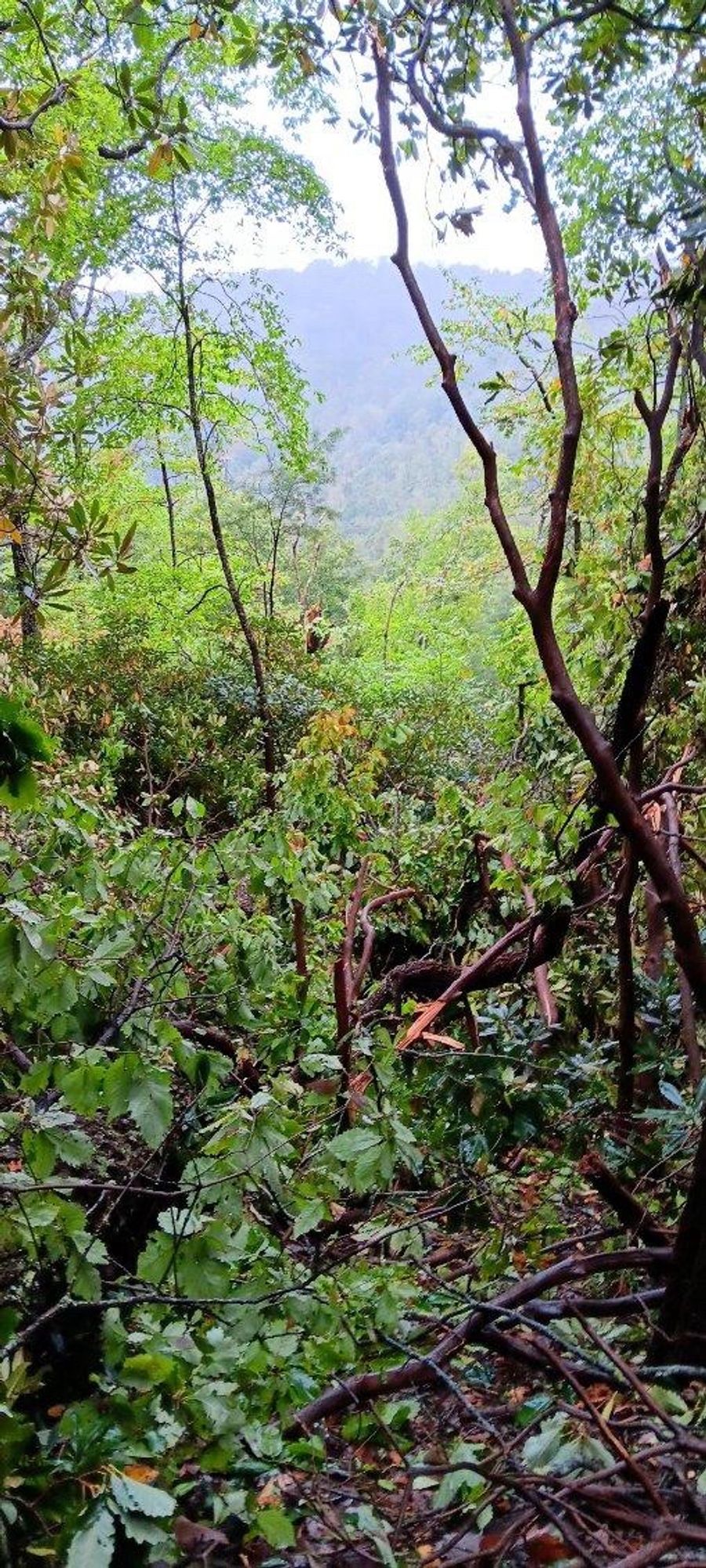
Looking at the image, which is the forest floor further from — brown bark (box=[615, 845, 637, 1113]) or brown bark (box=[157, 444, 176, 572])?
brown bark (box=[157, 444, 176, 572])

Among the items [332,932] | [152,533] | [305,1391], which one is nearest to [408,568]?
[152,533]

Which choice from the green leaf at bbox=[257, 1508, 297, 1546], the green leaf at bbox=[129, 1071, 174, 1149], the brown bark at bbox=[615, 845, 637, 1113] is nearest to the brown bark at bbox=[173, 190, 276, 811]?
the brown bark at bbox=[615, 845, 637, 1113]

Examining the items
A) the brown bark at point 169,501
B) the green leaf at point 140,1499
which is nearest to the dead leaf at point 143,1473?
the green leaf at point 140,1499

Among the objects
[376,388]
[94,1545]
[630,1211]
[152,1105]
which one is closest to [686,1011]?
[630,1211]

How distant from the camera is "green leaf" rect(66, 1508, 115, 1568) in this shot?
102 centimetres

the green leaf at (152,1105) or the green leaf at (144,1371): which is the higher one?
the green leaf at (152,1105)

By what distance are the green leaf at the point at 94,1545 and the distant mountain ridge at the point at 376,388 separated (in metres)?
9.83

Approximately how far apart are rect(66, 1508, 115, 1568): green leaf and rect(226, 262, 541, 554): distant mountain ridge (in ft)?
32.2

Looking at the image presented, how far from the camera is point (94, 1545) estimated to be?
103 centimetres

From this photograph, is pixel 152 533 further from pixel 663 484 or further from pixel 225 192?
pixel 663 484

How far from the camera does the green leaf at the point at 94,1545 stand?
102 cm

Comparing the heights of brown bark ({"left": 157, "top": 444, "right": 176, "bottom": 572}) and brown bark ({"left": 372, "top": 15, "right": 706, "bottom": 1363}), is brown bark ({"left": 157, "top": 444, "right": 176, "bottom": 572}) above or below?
above

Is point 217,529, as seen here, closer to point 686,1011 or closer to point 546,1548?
point 686,1011

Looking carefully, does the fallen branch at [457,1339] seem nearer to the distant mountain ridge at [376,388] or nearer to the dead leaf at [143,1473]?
the dead leaf at [143,1473]
